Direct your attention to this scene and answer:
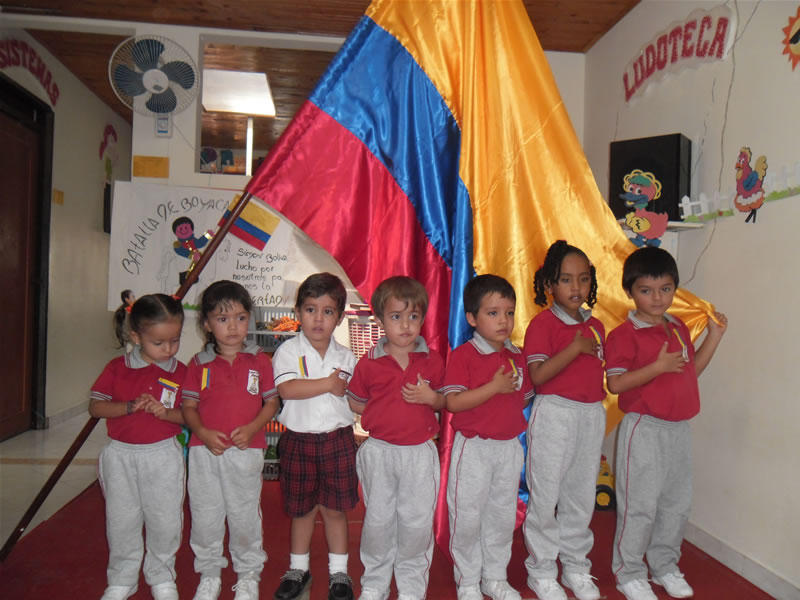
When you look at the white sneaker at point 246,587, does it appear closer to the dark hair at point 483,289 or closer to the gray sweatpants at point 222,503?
the gray sweatpants at point 222,503

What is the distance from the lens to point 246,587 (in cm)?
202

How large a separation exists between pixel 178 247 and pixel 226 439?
2115 millimetres

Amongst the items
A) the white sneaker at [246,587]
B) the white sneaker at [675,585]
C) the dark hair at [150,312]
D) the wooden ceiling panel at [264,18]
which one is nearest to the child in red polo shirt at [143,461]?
the dark hair at [150,312]

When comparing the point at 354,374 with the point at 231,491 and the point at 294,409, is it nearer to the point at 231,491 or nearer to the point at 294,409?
the point at 294,409

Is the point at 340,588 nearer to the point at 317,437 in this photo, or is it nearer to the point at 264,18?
the point at 317,437

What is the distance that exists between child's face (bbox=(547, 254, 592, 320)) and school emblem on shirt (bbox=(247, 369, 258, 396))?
1130mm

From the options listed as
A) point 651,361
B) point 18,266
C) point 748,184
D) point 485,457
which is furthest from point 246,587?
point 18,266

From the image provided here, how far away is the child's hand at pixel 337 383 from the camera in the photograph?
2012 millimetres

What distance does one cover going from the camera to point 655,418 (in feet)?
7.00

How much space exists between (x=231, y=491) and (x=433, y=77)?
1697 millimetres

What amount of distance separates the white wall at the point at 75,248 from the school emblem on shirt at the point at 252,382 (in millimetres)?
3643

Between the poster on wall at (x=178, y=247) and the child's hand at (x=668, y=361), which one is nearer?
the child's hand at (x=668, y=361)

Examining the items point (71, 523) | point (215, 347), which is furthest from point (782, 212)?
point (71, 523)

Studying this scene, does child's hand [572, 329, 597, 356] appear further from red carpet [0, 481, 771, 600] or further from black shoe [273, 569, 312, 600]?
black shoe [273, 569, 312, 600]
